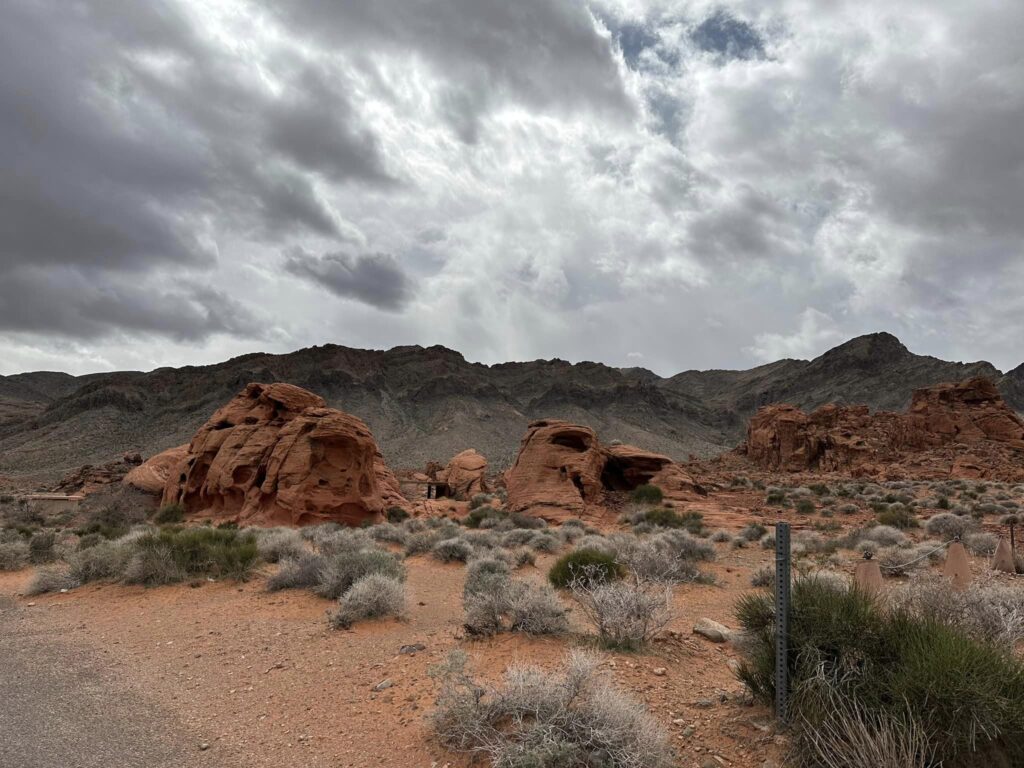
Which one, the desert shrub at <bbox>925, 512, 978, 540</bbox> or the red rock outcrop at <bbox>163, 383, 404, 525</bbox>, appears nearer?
the desert shrub at <bbox>925, 512, 978, 540</bbox>

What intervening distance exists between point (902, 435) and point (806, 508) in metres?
30.4

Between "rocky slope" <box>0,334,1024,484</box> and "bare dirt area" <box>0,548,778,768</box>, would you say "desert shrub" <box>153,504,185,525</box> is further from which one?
"rocky slope" <box>0,334,1024,484</box>

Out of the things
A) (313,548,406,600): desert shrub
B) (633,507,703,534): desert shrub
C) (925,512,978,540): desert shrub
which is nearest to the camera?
(313,548,406,600): desert shrub

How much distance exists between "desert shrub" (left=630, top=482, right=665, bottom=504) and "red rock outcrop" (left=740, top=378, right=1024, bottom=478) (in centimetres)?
2342

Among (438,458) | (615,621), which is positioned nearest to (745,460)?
(438,458)

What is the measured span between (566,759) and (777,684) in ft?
5.16

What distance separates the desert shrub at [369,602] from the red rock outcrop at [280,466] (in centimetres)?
1305

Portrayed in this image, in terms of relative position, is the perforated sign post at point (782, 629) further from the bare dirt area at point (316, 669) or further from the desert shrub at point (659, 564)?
the desert shrub at point (659, 564)

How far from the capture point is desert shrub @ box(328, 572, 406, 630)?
749 cm

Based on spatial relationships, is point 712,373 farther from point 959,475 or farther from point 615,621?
point 615,621

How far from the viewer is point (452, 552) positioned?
1314 cm

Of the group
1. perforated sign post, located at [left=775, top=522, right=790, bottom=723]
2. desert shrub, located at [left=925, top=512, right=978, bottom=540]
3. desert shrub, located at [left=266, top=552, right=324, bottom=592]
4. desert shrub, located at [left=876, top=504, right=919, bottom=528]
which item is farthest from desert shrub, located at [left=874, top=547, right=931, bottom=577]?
desert shrub, located at [left=266, top=552, right=324, bottom=592]

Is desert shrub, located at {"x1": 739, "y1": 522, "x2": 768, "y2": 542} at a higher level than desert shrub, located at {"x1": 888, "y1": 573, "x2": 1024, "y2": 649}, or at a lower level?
lower

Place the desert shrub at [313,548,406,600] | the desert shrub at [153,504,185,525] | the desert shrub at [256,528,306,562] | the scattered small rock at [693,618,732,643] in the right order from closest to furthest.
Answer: the scattered small rock at [693,618,732,643], the desert shrub at [313,548,406,600], the desert shrub at [256,528,306,562], the desert shrub at [153,504,185,525]
